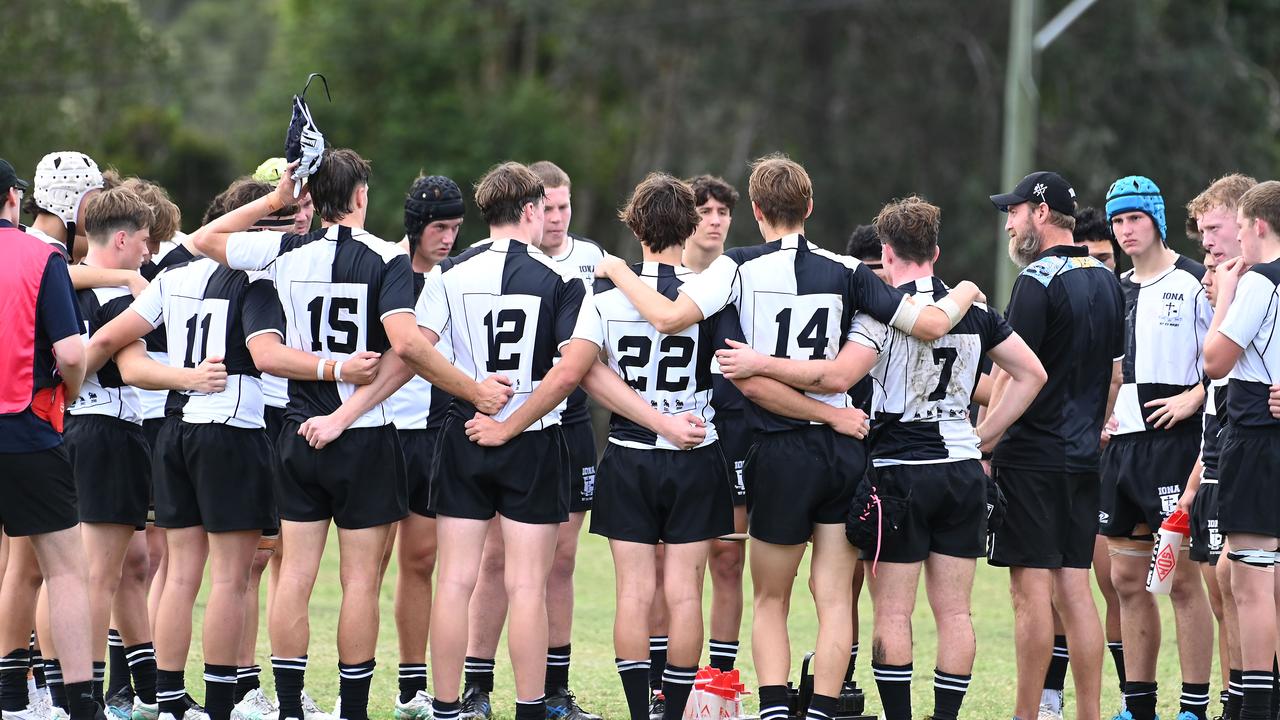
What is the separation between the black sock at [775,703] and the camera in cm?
612

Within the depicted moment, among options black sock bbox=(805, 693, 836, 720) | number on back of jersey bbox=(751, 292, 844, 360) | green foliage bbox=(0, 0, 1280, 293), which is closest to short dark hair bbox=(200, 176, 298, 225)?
number on back of jersey bbox=(751, 292, 844, 360)

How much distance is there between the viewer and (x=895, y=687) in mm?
6266

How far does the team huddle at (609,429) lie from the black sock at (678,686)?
2cm

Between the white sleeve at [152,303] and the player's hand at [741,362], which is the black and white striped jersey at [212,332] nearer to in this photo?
the white sleeve at [152,303]

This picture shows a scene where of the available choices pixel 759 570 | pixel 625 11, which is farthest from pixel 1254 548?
pixel 625 11

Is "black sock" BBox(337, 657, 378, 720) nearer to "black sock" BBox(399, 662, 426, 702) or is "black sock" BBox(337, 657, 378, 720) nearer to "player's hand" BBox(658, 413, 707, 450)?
"black sock" BBox(399, 662, 426, 702)

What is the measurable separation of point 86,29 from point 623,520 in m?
26.4

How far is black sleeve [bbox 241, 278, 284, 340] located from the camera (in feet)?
20.4

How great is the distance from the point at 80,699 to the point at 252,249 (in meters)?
2.00

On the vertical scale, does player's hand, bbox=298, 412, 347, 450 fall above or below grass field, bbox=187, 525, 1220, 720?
above

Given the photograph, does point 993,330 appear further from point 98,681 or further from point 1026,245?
point 98,681

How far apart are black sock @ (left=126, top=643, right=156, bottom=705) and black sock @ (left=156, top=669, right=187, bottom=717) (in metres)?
0.65

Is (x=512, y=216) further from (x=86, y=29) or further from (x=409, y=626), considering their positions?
(x=86, y=29)

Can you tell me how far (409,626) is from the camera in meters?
6.99
